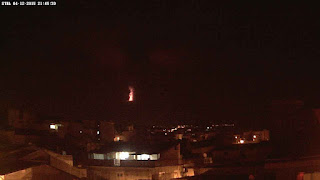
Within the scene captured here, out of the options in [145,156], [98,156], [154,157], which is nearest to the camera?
[154,157]

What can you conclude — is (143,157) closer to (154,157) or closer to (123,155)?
(154,157)

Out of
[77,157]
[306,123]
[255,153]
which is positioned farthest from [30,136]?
[306,123]

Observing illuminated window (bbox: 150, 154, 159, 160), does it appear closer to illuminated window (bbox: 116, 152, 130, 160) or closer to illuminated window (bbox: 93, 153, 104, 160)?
illuminated window (bbox: 116, 152, 130, 160)

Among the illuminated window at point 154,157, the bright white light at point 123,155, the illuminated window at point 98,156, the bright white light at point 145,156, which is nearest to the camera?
the illuminated window at point 154,157

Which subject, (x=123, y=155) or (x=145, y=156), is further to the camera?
(x=123, y=155)

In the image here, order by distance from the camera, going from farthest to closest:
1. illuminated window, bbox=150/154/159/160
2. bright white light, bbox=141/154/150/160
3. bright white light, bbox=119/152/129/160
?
bright white light, bbox=119/152/129/160, bright white light, bbox=141/154/150/160, illuminated window, bbox=150/154/159/160

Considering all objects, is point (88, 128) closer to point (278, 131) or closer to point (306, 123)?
point (278, 131)

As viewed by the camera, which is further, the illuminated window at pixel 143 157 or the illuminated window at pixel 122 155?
the illuminated window at pixel 122 155

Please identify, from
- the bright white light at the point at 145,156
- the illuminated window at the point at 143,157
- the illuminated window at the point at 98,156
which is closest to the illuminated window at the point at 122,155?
the illuminated window at the point at 143,157

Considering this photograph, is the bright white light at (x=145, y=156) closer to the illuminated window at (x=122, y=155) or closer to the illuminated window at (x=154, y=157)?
the illuminated window at (x=154, y=157)

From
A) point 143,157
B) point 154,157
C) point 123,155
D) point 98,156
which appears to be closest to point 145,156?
point 143,157

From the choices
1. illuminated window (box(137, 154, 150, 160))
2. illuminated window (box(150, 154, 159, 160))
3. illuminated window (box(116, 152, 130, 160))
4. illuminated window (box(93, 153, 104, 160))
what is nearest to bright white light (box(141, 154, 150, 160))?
illuminated window (box(137, 154, 150, 160))

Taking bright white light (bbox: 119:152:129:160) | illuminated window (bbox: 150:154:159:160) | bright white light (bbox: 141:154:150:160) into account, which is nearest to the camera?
illuminated window (bbox: 150:154:159:160)

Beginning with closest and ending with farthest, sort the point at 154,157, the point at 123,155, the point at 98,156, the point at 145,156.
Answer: the point at 154,157 → the point at 145,156 → the point at 123,155 → the point at 98,156
